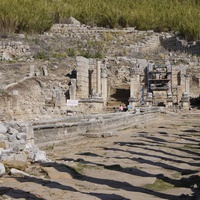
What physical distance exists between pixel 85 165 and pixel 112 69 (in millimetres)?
24102

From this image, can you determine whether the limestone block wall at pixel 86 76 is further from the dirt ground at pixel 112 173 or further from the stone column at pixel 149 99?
the dirt ground at pixel 112 173

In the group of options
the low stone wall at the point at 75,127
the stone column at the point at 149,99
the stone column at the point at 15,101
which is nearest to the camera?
the low stone wall at the point at 75,127

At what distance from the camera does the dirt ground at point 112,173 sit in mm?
6602

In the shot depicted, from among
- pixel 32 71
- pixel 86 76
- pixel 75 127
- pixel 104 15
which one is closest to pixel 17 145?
pixel 75 127

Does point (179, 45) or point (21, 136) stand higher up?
point (179, 45)

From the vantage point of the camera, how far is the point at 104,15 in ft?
162

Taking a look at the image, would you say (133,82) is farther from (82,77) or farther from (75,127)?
(75,127)

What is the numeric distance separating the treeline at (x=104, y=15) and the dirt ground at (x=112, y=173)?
31.3 metres

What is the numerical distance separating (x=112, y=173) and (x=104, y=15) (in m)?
42.1

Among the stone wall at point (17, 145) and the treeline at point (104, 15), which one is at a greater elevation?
the treeline at point (104, 15)

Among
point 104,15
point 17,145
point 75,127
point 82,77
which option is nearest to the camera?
point 17,145

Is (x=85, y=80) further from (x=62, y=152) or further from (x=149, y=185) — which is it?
(x=149, y=185)

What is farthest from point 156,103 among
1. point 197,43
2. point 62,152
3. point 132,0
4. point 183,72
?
point 132,0

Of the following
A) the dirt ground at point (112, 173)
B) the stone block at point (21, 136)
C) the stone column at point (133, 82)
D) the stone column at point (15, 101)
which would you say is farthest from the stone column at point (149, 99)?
the stone block at point (21, 136)
